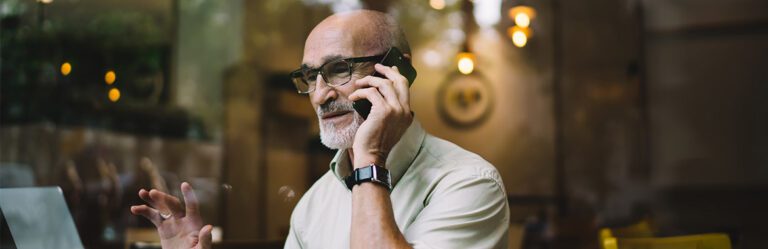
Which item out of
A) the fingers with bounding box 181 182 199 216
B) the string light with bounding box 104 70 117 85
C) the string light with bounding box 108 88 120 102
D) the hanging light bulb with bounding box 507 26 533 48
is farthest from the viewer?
the string light with bounding box 104 70 117 85

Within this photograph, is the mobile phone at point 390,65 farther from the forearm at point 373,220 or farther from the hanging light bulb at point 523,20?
the hanging light bulb at point 523,20

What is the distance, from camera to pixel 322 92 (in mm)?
1335

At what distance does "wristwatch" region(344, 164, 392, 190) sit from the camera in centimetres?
114

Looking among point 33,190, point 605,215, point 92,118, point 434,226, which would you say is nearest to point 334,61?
point 434,226

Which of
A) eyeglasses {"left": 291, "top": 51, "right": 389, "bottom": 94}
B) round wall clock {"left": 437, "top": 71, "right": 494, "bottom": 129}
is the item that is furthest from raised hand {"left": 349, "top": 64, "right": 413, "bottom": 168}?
round wall clock {"left": 437, "top": 71, "right": 494, "bottom": 129}

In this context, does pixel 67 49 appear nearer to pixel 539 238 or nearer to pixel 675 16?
pixel 539 238

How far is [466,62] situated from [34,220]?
265 centimetres

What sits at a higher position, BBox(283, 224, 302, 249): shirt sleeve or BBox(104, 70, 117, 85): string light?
BBox(104, 70, 117, 85): string light

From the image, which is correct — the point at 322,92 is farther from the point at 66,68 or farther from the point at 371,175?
the point at 66,68

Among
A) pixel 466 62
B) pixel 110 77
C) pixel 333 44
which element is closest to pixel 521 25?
pixel 466 62

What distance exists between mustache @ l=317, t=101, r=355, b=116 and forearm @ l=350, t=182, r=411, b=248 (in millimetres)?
209

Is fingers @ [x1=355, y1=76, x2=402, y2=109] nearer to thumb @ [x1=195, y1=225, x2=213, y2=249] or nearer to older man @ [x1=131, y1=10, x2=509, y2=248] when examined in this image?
older man @ [x1=131, y1=10, x2=509, y2=248]

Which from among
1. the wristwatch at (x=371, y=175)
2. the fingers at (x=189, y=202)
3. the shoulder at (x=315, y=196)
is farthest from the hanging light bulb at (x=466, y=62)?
the wristwatch at (x=371, y=175)

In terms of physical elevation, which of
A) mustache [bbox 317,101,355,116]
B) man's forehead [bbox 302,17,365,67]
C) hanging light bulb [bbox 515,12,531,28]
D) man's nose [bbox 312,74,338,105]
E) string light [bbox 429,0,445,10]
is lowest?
mustache [bbox 317,101,355,116]
